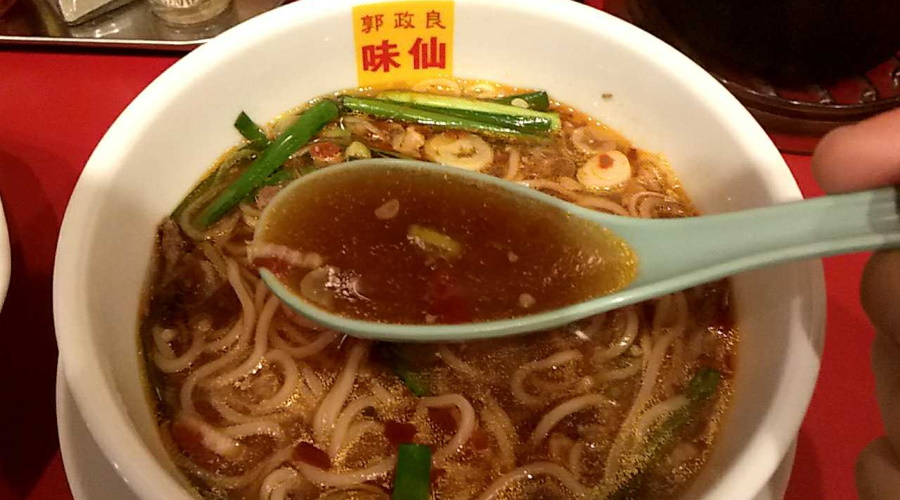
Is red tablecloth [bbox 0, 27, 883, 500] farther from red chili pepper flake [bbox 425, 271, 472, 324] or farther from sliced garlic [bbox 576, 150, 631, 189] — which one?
red chili pepper flake [bbox 425, 271, 472, 324]

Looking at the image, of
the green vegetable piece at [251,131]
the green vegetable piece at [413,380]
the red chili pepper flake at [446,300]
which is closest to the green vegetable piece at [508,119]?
the green vegetable piece at [251,131]

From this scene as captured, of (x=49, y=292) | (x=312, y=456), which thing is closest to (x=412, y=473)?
(x=312, y=456)

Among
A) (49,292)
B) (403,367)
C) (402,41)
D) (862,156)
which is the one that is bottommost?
(49,292)

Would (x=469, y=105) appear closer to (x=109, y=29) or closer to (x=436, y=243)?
(x=436, y=243)

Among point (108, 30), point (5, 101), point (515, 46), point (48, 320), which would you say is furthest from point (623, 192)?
point (5, 101)

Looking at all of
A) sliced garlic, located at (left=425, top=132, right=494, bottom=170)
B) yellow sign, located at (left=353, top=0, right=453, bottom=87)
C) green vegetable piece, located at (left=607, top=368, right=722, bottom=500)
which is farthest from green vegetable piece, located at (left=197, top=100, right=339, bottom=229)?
green vegetable piece, located at (left=607, top=368, right=722, bottom=500)

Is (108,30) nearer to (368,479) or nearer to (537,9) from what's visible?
(537,9)
